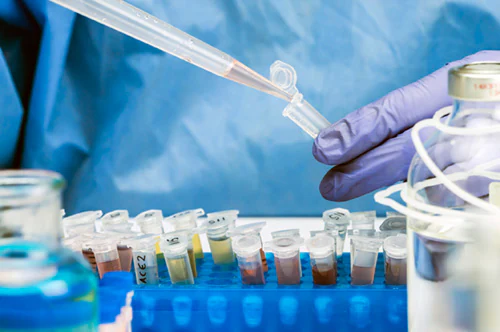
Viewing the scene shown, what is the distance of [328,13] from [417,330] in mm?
813

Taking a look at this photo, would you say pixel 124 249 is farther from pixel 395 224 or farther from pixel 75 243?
pixel 395 224

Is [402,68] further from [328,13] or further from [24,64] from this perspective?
[24,64]

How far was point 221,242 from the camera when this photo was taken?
36.3 inches

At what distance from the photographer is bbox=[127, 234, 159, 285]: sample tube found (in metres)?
0.87

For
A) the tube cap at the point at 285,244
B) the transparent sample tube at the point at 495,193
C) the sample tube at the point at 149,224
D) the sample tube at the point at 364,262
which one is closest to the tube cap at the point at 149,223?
the sample tube at the point at 149,224

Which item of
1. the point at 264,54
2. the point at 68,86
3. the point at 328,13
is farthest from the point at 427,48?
the point at 68,86

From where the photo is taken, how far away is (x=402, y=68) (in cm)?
124

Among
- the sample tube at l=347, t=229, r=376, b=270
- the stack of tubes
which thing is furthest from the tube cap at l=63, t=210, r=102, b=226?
the sample tube at l=347, t=229, r=376, b=270

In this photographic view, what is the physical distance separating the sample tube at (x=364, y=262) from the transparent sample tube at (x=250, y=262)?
13 cm

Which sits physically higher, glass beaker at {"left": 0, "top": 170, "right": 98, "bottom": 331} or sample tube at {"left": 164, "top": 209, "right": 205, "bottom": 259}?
glass beaker at {"left": 0, "top": 170, "right": 98, "bottom": 331}

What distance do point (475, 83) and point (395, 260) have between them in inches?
14.7

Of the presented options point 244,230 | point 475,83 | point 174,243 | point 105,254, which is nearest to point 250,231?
point 244,230

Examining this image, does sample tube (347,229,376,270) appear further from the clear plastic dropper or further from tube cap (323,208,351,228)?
the clear plastic dropper

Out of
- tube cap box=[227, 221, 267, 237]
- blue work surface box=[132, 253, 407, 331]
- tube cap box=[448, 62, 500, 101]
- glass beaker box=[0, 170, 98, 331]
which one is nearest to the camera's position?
glass beaker box=[0, 170, 98, 331]
